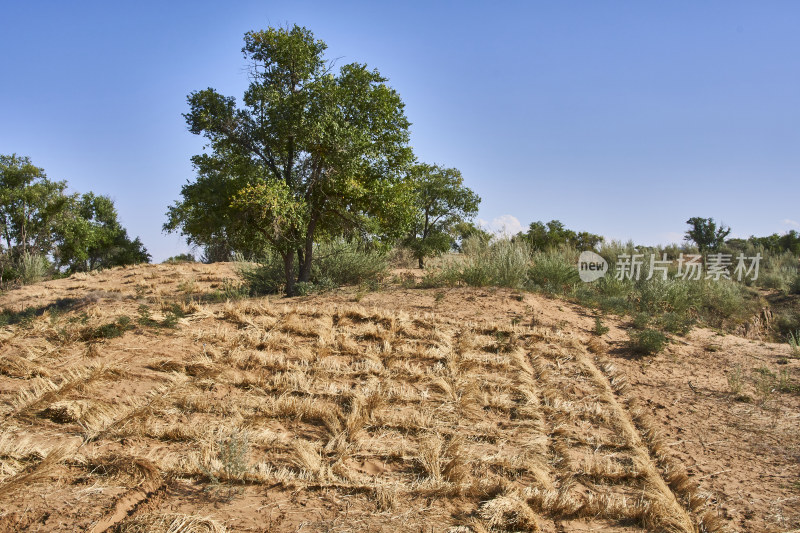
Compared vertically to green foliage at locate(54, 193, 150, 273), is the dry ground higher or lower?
lower

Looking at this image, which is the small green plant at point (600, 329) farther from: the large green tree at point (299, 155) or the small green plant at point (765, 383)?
the large green tree at point (299, 155)

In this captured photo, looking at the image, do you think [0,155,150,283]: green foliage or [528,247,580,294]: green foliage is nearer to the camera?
[528,247,580,294]: green foliage

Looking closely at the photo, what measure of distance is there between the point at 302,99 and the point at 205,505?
7.97m

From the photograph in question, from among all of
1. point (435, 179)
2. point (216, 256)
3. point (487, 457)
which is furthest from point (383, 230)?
point (216, 256)

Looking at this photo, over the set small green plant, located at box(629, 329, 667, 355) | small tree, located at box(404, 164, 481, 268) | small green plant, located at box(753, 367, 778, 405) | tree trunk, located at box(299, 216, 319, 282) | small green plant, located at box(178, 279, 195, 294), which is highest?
small tree, located at box(404, 164, 481, 268)

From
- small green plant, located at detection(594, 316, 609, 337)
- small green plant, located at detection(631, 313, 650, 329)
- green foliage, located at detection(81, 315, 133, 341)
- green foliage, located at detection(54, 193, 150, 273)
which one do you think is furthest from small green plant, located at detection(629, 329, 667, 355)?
green foliage, located at detection(54, 193, 150, 273)

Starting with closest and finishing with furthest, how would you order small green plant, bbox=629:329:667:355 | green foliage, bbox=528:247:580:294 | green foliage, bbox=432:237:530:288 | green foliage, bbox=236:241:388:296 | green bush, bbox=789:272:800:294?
1. small green plant, bbox=629:329:667:355
2. green foliage, bbox=432:237:530:288
3. green foliage, bbox=528:247:580:294
4. green foliage, bbox=236:241:388:296
5. green bush, bbox=789:272:800:294

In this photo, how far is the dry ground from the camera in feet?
11.3

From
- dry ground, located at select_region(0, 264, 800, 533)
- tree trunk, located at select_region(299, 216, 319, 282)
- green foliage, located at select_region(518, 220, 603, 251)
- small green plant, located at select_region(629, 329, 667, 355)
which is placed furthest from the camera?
green foliage, located at select_region(518, 220, 603, 251)

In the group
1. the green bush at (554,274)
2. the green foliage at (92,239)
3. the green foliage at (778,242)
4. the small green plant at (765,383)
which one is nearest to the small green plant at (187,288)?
the green bush at (554,274)

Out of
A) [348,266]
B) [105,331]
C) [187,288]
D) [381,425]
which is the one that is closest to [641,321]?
[381,425]

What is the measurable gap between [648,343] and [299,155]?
7850mm

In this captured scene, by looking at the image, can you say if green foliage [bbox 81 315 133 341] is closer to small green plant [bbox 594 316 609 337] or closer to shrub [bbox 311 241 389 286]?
shrub [bbox 311 241 389 286]

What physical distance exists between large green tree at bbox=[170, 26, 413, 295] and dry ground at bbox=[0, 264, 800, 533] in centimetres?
250
